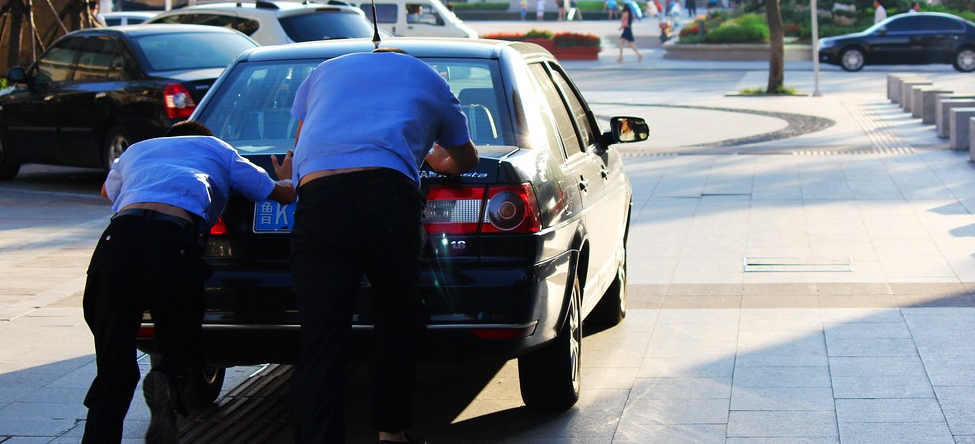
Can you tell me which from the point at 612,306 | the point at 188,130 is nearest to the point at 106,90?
the point at 612,306

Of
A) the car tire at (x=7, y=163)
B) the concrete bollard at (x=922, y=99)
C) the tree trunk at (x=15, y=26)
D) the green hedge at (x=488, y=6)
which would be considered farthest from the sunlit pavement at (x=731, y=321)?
the green hedge at (x=488, y=6)

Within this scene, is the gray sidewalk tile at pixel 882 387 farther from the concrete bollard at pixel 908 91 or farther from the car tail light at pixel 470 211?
the concrete bollard at pixel 908 91

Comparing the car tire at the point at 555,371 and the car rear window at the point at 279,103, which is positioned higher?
the car rear window at the point at 279,103

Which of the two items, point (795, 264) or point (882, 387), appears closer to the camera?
point (882, 387)

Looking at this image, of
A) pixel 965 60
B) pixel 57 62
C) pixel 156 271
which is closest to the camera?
pixel 156 271

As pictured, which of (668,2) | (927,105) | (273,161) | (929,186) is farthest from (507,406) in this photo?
(668,2)

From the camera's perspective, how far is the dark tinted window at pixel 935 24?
113 ft

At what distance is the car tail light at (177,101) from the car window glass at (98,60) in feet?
3.42

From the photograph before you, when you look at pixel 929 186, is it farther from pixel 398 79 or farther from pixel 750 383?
pixel 398 79

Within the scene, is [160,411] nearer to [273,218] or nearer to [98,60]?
[273,218]

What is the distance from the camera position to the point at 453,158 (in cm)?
472

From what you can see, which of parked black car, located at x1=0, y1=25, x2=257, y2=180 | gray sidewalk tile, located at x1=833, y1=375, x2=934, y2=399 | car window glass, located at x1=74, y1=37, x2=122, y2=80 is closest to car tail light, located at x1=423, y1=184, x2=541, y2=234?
gray sidewalk tile, located at x1=833, y1=375, x2=934, y2=399

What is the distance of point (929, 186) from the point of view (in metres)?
12.8

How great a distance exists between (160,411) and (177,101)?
27.1ft
